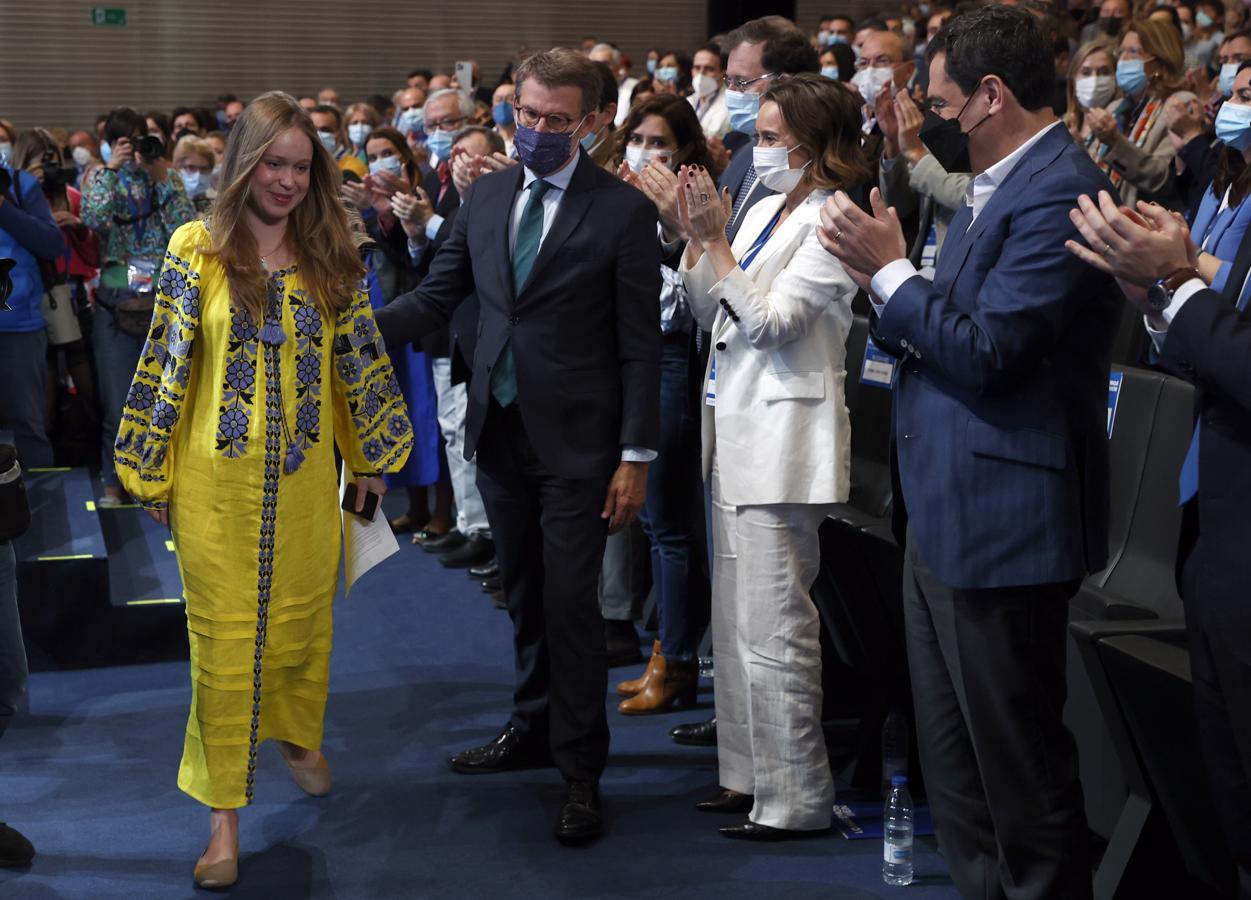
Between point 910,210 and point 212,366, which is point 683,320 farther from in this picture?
point 212,366

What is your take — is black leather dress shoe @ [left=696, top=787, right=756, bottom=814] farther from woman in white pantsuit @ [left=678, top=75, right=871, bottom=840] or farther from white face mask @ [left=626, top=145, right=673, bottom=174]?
white face mask @ [left=626, top=145, right=673, bottom=174]

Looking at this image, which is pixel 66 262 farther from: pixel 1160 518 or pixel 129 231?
pixel 1160 518

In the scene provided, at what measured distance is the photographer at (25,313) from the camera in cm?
578

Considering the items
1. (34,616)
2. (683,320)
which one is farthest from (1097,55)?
(34,616)

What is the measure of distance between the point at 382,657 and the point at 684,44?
12048 millimetres

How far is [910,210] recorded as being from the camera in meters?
4.98

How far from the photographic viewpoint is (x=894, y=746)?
11.8 feet

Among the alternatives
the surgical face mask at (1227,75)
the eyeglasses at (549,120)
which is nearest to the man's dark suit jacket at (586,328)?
the eyeglasses at (549,120)

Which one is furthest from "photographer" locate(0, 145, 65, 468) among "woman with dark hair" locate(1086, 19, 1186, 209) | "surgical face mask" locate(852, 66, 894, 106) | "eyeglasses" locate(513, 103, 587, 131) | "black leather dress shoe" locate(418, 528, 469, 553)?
"woman with dark hair" locate(1086, 19, 1186, 209)

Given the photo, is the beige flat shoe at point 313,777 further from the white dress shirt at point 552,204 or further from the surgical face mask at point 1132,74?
the surgical face mask at point 1132,74

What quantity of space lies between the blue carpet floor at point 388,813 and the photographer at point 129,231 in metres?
2.06

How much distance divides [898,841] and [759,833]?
1.09 ft

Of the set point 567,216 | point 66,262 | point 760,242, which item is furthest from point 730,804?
point 66,262

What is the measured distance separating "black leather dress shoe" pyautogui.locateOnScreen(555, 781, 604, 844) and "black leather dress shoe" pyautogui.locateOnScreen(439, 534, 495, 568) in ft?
7.58
